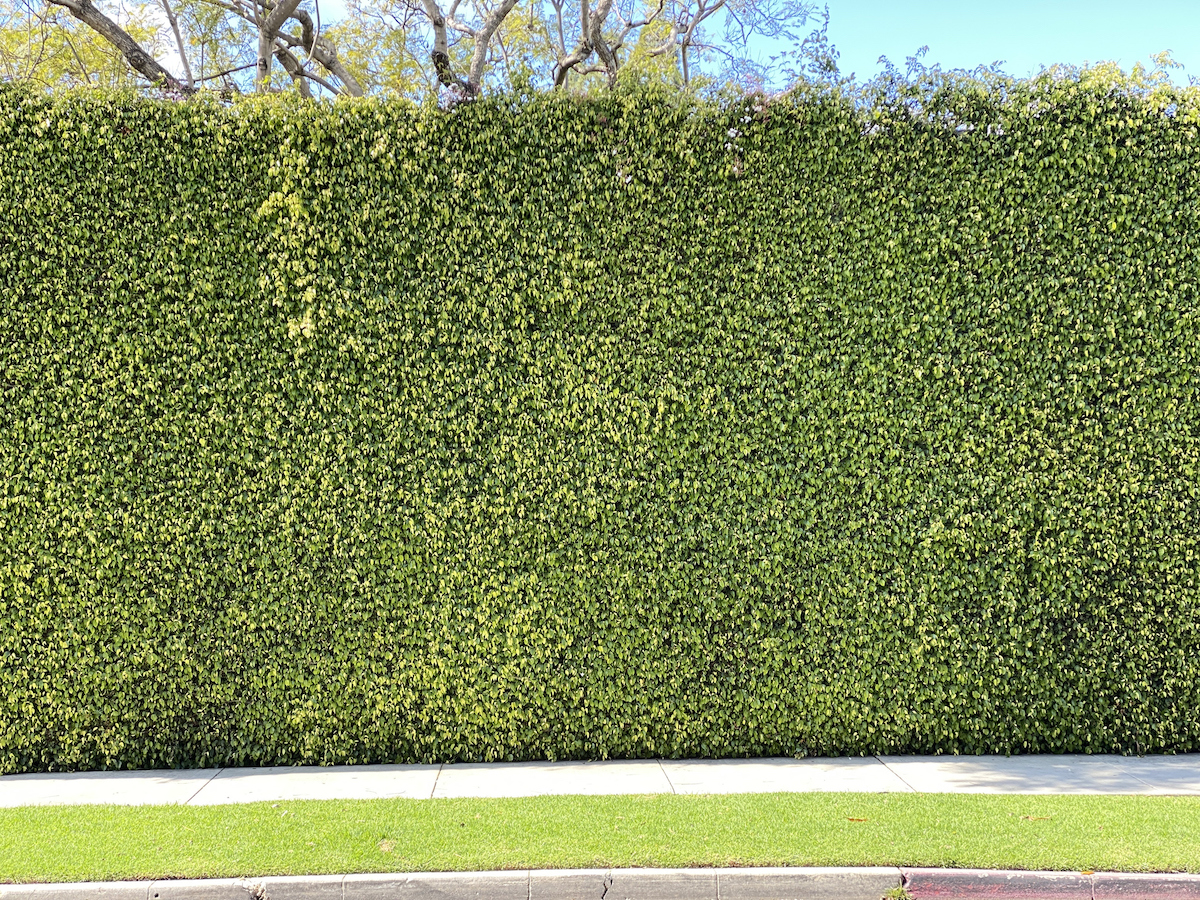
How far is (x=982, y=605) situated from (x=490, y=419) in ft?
11.7

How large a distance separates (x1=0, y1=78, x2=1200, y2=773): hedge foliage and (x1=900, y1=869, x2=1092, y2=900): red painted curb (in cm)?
206

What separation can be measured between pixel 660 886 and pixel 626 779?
1.61 m

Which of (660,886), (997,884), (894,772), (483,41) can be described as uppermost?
(483,41)

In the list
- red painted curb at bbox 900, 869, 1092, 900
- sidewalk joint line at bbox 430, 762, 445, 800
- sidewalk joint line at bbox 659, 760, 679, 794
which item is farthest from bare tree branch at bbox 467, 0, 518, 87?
red painted curb at bbox 900, 869, 1092, 900

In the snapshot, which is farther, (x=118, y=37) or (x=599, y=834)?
(x=118, y=37)

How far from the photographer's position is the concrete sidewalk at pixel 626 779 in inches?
209

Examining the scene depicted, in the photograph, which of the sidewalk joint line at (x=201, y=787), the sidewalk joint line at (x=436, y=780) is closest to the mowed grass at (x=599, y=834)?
the sidewalk joint line at (x=201, y=787)

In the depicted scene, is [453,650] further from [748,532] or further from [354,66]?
[354,66]

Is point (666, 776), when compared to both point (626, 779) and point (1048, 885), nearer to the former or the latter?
point (626, 779)

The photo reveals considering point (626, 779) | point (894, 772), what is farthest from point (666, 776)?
point (894, 772)

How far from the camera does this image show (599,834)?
4.40 meters

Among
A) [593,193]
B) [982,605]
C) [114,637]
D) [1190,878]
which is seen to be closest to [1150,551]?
[982,605]

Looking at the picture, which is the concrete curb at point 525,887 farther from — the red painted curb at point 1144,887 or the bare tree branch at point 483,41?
the bare tree branch at point 483,41

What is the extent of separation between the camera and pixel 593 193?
19.6 ft
